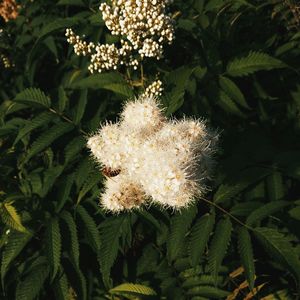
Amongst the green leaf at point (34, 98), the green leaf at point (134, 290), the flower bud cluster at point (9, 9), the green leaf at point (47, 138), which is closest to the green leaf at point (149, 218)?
the green leaf at point (134, 290)

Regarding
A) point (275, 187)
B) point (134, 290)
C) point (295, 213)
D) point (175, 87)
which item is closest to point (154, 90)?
point (175, 87)

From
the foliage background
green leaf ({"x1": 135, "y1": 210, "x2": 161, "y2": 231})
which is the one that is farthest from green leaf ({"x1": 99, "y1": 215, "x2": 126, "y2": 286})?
green leaf ({"x1": 135, "y1": 210, "x2": 161, "y2": 231})

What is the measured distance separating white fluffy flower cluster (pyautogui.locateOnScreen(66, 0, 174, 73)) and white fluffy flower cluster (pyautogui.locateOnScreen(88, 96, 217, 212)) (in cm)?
36

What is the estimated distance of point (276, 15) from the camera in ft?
12.5

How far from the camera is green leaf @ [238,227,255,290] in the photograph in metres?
1.96

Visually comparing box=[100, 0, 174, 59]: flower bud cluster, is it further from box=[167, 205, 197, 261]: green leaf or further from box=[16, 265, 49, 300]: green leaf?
box=[16, 265, 49, 300]: green leaf

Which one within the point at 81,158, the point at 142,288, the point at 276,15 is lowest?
the point at 142,288

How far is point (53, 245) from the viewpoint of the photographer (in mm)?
2125

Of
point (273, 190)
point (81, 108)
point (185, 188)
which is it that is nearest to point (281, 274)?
point (273, 190)

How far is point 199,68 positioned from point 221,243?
3.61ft

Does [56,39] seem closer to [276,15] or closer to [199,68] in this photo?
[199,68]

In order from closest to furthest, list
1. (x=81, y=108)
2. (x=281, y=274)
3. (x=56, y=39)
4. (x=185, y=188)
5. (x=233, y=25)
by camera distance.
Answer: (x=185, y=188) < (x=81, y=108) < (x=281, y=274) < (x=233, y=25) < (x=56, y=39)

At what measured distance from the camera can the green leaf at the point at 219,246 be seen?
2004 millimetres

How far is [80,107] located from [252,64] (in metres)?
1.08
